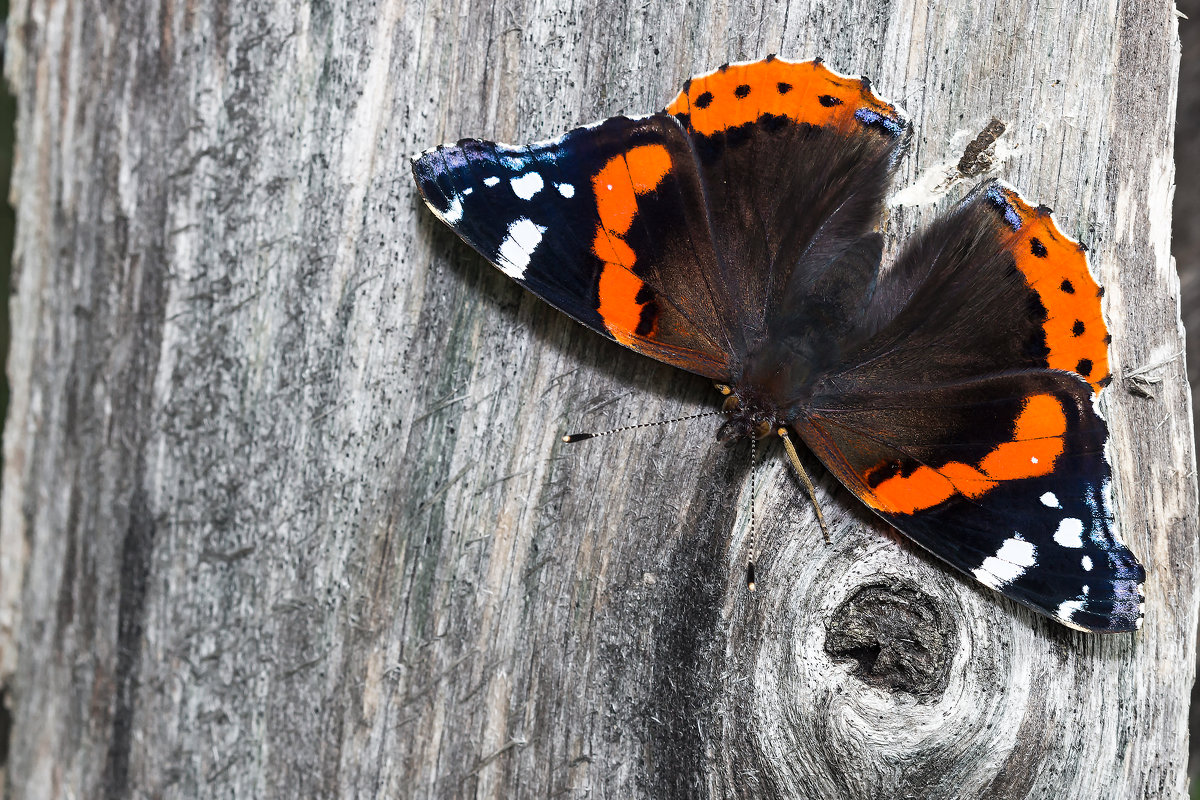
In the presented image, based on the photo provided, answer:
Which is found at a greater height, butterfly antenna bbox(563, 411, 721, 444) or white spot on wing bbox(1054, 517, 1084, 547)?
butterfly antenna bbox(563, 411, 721, 444)

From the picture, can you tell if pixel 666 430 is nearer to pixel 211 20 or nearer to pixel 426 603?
pixel 426 603

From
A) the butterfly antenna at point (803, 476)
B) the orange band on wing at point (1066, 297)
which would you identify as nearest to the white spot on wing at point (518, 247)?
the butterfly antenna at point (803, 476)

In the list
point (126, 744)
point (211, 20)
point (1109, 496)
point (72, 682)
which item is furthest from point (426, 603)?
point (1109, 496)

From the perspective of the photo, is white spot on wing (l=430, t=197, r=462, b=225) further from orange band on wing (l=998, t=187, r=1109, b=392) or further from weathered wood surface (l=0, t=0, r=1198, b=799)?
orange band on wing (l=998, t=187, r=1109, b=392)

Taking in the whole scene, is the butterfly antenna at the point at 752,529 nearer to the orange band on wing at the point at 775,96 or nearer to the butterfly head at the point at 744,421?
the butterfly head at the point at 744,421

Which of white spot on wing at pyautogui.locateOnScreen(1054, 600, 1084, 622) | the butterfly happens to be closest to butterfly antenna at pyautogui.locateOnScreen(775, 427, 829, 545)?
the butterfly

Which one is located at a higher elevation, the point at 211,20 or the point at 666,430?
the point at 211,20
